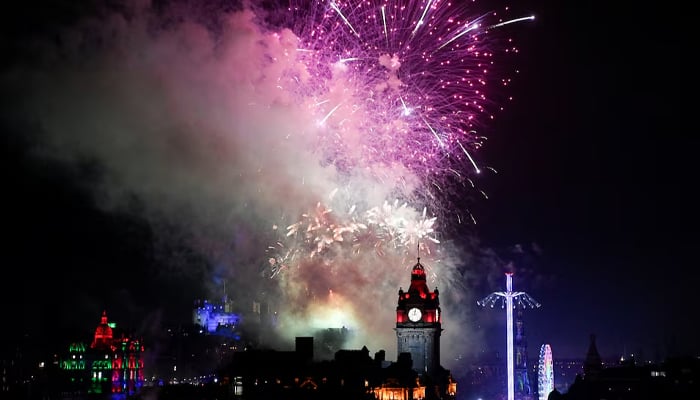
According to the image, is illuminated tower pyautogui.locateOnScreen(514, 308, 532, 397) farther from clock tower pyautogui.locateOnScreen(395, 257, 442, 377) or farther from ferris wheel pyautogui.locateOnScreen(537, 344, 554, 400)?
clock tower pyautogui.locateOnScreen(395, 257, 442, 377)

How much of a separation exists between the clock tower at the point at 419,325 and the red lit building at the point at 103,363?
80.9 meters

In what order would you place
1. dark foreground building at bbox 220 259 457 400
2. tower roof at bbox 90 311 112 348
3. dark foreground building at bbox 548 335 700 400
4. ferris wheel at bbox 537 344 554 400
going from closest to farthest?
dark foreground building at bbox 220 259 457 400 < dark foreground building at bbox 548 335 700 400 < ferris wheel at bbox 537 344 554 400 < tower roof at bbox 90 311 112 348

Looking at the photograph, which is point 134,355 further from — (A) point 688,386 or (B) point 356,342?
(A) point 688,386

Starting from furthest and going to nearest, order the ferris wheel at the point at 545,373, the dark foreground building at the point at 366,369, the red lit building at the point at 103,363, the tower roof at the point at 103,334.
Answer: the tower roof at the point at 103,334
the red lit building at the point at 103,363
the ferris wheel at the point at 545,373
the dark foreground building at the point at 366,369

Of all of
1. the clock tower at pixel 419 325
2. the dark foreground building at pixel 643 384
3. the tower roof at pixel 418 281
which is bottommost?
the dark foreground building at pixel 643 384

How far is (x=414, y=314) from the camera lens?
344 ft

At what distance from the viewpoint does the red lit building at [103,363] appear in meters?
173

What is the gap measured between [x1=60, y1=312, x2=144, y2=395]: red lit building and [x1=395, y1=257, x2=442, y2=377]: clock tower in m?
80.9

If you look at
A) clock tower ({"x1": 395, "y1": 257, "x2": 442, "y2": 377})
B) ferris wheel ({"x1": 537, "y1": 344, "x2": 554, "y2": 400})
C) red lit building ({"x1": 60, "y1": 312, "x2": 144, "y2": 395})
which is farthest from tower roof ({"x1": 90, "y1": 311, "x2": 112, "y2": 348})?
clock tower ({"x1": 395, "y1": 257, "x2": 442, "y2": 377})

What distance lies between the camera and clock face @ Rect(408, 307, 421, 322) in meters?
105

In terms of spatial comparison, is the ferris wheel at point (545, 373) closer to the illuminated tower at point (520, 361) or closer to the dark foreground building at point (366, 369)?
the illuminated tower at point (520, 361)

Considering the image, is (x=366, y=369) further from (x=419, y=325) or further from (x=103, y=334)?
(x=103, y=334)

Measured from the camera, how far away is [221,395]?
10475 centimetres

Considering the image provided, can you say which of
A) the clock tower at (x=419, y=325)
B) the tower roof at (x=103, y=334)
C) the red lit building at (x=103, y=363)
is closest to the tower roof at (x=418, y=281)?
the clock tower at (x=419, y=325)
